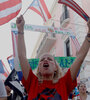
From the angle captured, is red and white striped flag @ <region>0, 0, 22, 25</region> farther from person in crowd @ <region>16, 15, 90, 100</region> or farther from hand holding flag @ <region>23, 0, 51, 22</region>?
person in crowd @ <region>16, 15, 90, 100</region>

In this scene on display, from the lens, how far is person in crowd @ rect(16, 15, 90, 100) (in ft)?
6.33

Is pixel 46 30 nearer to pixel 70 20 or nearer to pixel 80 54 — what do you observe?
pixel 80 54

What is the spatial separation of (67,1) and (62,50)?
9.89 meters

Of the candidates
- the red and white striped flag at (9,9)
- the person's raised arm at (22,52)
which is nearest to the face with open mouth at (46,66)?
the person's raised arm at (22,52)

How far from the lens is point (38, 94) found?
1939mm

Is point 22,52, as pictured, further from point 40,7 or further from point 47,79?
point 40,7

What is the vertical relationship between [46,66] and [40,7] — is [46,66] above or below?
below

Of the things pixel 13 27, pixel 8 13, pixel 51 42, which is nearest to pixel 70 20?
pixel 51 42

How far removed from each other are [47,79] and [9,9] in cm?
217

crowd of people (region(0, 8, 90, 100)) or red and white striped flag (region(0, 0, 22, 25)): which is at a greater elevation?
red and white striped flag (region(0, 0, 22, 25))

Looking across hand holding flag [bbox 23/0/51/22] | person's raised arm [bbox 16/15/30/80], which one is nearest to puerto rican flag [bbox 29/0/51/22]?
hand holding flag [bbox 23/0/51/22]

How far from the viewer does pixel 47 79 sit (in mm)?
2113

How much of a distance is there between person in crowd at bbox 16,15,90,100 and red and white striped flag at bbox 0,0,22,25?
1619mm

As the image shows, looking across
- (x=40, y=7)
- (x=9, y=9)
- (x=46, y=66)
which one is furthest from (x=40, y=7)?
(x=46, y=66)
